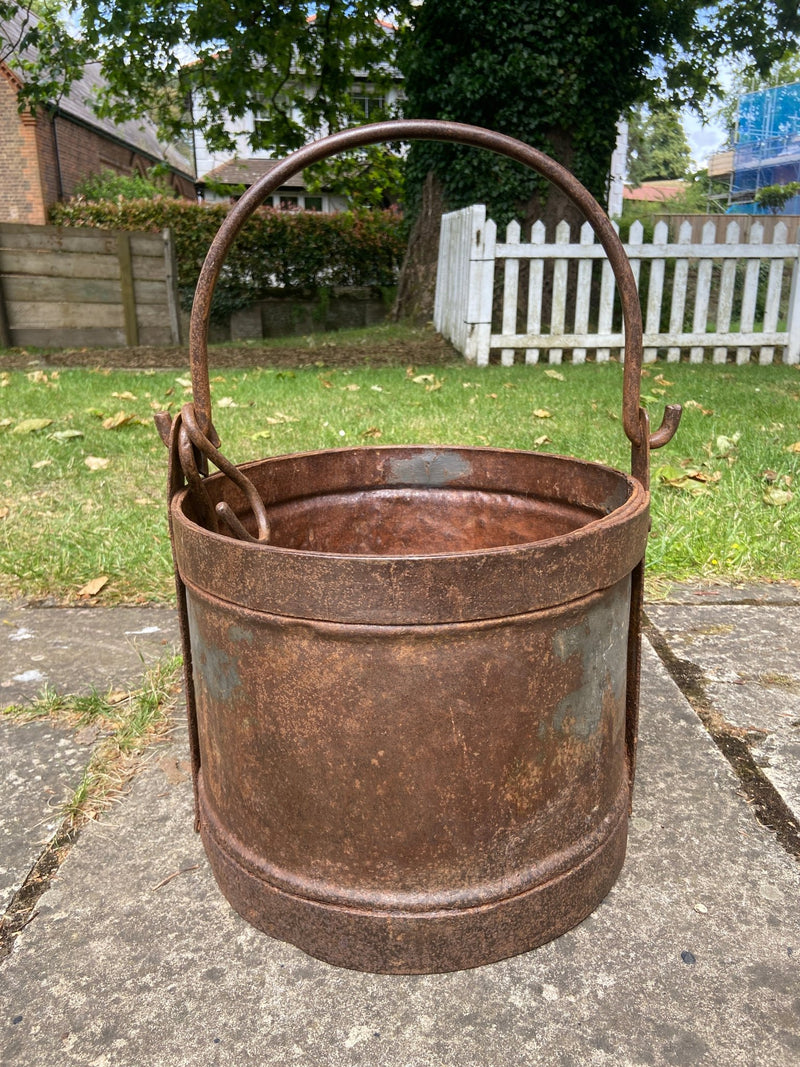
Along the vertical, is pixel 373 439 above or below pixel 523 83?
below

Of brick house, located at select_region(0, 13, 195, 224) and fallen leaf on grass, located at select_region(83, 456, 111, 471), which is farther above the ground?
brick house, located at select_region(0, 13, 195, 224)

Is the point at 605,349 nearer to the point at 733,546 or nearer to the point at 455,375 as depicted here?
the point at 455,375

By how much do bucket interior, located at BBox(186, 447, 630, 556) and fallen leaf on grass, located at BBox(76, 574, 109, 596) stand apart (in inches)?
43.8

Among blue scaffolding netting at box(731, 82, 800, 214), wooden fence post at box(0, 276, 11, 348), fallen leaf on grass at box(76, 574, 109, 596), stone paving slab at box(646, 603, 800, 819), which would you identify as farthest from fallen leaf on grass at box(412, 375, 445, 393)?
blue scaffolding netting at box(731, 82, 800, 214)

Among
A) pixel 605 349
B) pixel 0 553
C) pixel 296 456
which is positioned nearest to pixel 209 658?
pixel 296 456

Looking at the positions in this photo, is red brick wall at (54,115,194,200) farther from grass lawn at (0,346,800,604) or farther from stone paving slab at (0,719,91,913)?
stone paving slab at (0,719,91,913)

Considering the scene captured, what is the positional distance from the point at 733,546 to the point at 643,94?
878cm

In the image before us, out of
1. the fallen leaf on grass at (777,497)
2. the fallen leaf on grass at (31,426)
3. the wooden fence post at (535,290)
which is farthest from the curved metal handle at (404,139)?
the wooden fence post at (535,290)

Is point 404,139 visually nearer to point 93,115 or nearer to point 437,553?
point 437,553

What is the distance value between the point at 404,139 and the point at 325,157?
0.47 ft

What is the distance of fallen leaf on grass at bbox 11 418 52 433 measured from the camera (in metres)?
4.79

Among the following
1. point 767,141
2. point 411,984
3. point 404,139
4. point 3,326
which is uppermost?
point 767,141

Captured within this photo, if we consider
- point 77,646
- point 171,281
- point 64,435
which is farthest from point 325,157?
point 171,281

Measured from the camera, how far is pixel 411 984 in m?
1.32
